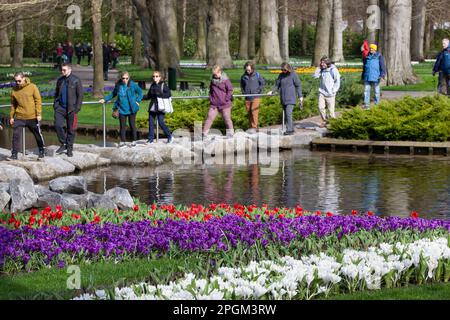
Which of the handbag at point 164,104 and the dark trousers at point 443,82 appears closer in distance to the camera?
the handbag at point 164,104

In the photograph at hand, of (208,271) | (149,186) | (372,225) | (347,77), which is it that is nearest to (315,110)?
(347,77)

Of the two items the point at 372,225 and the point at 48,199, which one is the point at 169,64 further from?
the point at 372,225

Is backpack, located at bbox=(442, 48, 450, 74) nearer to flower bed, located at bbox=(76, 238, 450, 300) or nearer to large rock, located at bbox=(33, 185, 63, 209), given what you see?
large rock, located at bbox=(33, 185, 63, 209)

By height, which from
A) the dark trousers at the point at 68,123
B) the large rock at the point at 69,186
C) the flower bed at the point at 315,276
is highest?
the dark trousers at the point at 68,123

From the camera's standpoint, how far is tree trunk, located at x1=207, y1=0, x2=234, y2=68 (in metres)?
50.8

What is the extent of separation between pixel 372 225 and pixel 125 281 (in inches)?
141

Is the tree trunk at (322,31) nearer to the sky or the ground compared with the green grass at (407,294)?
nearer to the sky

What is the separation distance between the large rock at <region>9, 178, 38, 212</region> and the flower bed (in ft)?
18.5

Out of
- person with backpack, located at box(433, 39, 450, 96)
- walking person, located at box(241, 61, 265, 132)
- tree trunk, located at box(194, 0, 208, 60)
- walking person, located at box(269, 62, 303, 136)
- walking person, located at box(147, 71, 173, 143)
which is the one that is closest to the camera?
walking person, located at box(147, 71, 173, 143)

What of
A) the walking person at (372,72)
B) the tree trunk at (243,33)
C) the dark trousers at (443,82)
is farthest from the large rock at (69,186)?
the tree trunk at (243,33)

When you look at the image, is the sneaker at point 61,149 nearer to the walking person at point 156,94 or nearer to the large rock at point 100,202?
the walking person at point 156,94

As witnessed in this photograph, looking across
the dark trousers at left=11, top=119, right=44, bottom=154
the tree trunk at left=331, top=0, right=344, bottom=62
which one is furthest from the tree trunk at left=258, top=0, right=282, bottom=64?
the dark trousers at left=11, top=119, right=44, bottom=154

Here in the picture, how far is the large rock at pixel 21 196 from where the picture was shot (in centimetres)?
1455

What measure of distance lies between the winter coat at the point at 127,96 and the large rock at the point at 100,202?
784 centimetres
